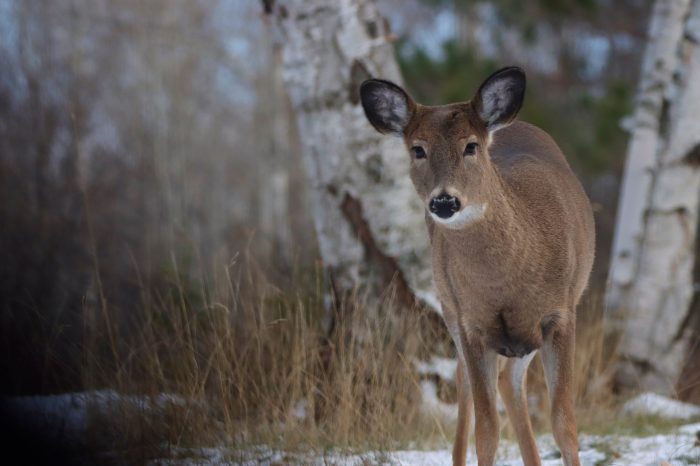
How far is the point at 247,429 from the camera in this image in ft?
15.5

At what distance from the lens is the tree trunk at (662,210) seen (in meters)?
7.51

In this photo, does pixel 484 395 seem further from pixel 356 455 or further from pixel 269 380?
pixel 269 380

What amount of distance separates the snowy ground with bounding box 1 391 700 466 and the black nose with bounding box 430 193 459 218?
4.00 feet

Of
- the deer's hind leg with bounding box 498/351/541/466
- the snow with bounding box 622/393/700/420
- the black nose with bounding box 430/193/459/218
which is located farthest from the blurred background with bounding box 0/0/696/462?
the black nose with bounding box 430/193/459/218

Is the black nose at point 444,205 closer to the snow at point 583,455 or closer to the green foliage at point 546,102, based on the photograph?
the snow at point 583,455

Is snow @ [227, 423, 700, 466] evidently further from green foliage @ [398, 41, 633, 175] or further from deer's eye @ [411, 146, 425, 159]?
green foliage @ [398, 41, 633, 175]

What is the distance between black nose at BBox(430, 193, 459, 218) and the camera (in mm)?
3717

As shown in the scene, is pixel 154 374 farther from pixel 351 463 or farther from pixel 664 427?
pixel 664 427

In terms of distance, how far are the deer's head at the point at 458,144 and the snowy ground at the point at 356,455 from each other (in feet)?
4.10

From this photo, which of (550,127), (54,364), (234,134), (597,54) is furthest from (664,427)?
(234,134)

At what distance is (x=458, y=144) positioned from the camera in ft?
12.8

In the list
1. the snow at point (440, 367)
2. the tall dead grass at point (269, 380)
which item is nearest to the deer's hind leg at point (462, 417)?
the tall dead grass at point (269, 380)

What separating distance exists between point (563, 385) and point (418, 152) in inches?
45.2

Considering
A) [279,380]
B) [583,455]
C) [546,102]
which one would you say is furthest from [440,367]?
[546,102]
